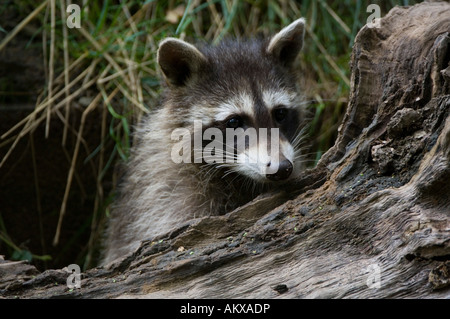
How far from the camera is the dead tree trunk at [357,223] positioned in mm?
2619

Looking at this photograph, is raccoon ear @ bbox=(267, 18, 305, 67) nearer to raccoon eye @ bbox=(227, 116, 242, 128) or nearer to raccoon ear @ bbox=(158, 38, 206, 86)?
raccoon ear @ bbox=(158, 38, 206, 86)

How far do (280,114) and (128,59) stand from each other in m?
2.00

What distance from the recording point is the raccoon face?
3.82m

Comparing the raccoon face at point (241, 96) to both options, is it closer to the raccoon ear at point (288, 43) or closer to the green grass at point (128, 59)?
the raccoon ear at point (288, 43)

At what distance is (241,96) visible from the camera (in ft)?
13.0

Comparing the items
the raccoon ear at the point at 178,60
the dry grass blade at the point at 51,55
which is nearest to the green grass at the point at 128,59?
the dry grass blade at the point at 51,55

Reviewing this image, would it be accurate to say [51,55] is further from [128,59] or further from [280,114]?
[280,114]

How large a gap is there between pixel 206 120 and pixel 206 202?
62cm

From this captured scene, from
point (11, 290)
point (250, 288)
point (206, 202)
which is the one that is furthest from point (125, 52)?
point (250, 288)

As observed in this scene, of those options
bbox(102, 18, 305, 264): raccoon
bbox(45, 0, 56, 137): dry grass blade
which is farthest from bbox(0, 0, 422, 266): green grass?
bbox(102, 18, 305, 264): raccoon

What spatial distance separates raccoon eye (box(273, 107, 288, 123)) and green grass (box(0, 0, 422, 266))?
1.31 meters

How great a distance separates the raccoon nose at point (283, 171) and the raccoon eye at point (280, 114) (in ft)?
2.27

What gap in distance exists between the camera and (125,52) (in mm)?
5531

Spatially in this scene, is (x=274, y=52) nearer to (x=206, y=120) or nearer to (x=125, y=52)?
(x=206, y=120)
